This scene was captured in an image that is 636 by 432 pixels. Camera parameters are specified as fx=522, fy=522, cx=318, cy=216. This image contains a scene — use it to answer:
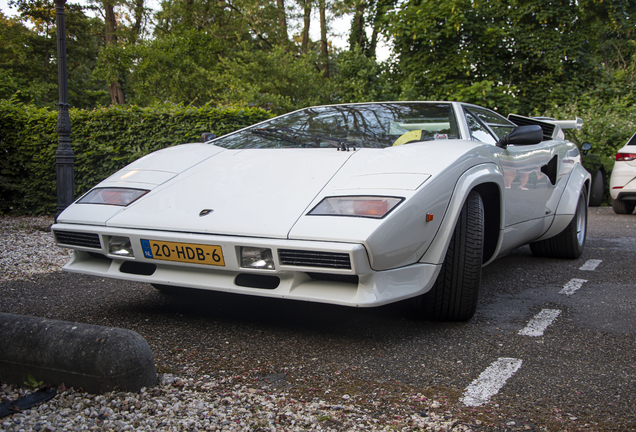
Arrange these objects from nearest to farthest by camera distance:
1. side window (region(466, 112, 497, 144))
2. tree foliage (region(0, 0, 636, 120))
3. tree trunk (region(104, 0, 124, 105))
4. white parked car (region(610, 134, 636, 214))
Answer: side window (region(466, 112, 497, 144))
white parked car (region(610, 134, 636, 214))
tree foliage (region(0, 0, 636, 120))
tree trunk (region(104, 0, 124, 105))

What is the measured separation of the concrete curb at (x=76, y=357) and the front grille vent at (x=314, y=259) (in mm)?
632

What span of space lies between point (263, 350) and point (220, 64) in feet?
46.3

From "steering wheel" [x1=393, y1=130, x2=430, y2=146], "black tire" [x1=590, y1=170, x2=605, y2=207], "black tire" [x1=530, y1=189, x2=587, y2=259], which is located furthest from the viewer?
"black tire" [x1=590, y1=170, x2=605, y2=207]

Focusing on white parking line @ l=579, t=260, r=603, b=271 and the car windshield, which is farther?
white parking line @ l=579, t=260, r=603, b=271

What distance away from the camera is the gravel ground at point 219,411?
5.16ft

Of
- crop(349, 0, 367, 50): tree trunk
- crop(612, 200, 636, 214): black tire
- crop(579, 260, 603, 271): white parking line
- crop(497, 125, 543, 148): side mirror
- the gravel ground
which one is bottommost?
crop(612, 200, 636, 214): black tire

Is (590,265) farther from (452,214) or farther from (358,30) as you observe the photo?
(358,30)

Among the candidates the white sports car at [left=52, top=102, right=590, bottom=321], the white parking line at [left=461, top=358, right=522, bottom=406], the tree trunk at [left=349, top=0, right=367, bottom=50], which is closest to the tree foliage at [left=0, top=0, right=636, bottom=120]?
the tree trunk at [left=349, top=0, right=367, bottom=50]

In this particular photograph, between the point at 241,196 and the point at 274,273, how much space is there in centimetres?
48

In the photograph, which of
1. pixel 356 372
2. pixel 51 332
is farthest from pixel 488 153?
pixel 51 332

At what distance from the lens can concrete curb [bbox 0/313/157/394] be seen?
1743 mm

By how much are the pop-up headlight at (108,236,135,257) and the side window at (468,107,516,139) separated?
2.29 metres

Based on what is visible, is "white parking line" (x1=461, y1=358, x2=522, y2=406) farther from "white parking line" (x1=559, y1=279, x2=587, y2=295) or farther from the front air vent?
"white parking line" (x1=559, y1=279, x2=587, y2=295)

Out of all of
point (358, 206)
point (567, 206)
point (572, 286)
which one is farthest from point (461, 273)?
point (567, 206)
